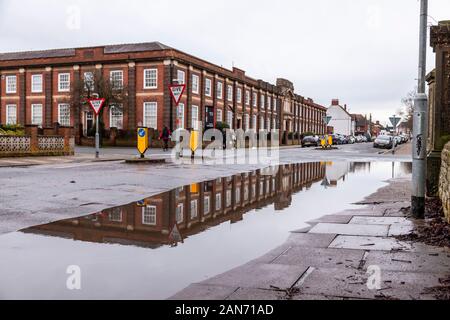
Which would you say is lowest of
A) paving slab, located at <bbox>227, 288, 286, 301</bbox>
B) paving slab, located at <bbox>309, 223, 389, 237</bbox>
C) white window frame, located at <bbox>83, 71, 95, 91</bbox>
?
paving slab, located at <bbox>227, 288, 286, 301</bbox>

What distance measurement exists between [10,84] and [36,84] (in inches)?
151

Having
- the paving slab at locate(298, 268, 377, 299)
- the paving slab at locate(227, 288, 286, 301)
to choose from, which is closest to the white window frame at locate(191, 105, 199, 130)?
the paving slab at locate(298, 268, 377, 299)

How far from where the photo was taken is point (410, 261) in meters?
5.19

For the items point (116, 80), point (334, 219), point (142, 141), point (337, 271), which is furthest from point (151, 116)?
point (337, 271)

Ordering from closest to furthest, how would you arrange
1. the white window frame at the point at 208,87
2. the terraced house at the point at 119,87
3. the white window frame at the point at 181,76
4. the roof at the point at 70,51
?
the terraced house at the point at 119,87 → the white window frame at the point at 181,76 → the roof at the point at 70,51 → the white window frame at the point at 208,87

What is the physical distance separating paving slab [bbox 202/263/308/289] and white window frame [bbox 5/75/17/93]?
52445 mm

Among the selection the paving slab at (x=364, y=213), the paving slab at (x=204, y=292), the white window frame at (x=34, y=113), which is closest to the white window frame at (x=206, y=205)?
the paving slab at (x=364, y=213)

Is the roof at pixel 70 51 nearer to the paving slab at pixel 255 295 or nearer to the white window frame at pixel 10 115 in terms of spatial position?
the white window frame at pixel 10 115

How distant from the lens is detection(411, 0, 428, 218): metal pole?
7723 mm

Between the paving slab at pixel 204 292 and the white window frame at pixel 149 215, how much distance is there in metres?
3.01

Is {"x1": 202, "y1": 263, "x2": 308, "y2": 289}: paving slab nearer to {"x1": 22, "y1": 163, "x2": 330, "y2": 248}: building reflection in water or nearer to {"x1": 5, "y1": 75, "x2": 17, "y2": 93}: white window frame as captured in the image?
{"x1": 22, "y1": 163, "x2": 330, "y2": 248}: building reflection in water

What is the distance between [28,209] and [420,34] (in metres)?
7.30

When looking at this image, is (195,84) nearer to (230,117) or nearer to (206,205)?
(230,117)

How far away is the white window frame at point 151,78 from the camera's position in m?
44.5
